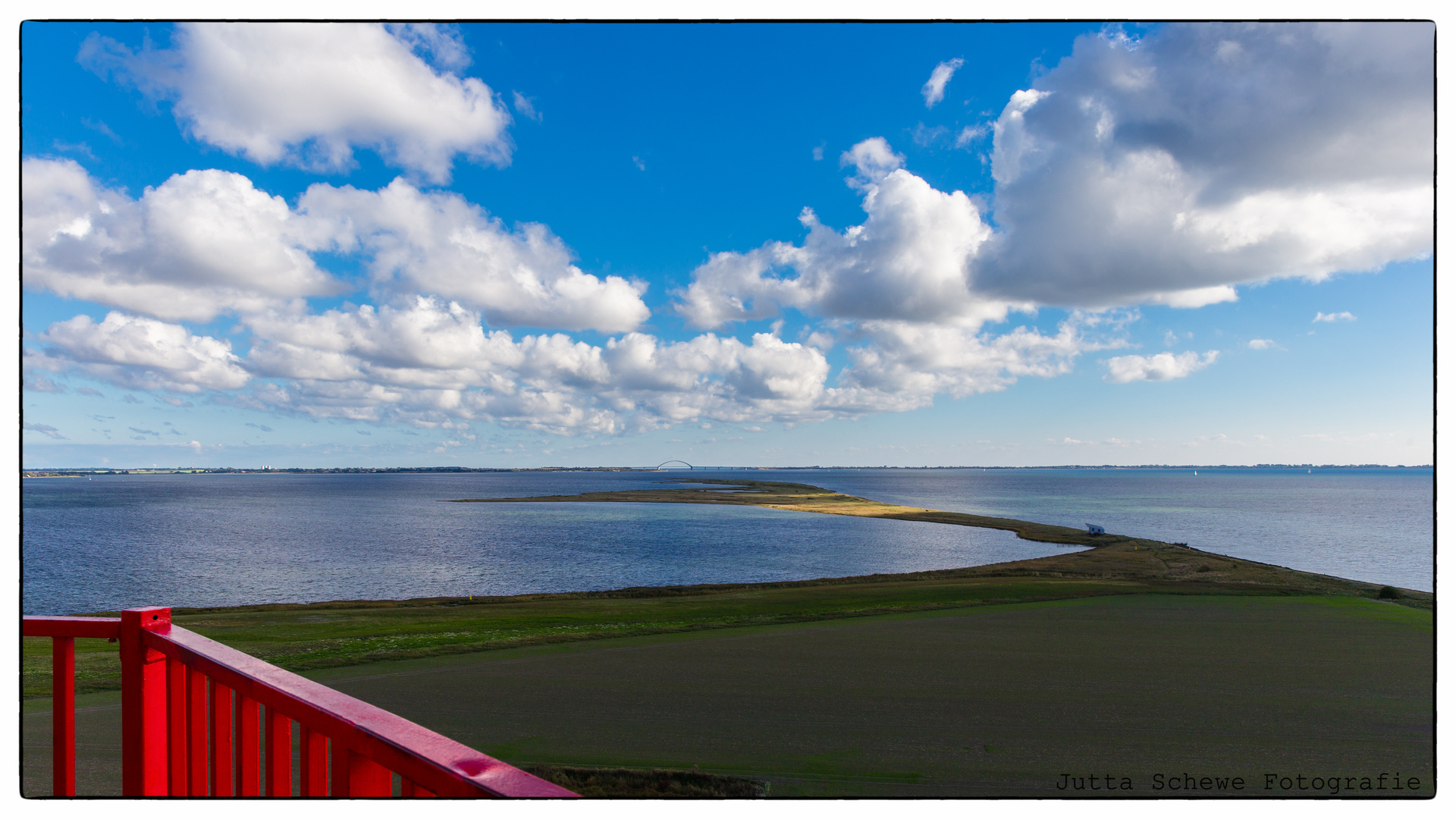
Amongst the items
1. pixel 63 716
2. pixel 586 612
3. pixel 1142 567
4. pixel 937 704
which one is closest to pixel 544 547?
pixel 586 612

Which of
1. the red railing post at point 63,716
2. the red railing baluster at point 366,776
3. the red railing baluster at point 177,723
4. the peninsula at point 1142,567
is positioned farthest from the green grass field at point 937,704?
the red railing baluster at point 366,776

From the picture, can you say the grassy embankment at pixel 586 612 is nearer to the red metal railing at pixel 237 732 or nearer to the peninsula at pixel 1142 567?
the peninsula at pixel 1142 567

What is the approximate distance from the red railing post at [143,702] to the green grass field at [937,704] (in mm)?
4099

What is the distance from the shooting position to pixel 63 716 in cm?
295

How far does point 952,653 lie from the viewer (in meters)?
9.92

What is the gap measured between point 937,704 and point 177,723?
23.2 feet

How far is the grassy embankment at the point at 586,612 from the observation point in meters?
10.7

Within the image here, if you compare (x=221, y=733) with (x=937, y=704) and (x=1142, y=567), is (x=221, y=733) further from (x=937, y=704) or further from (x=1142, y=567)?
(x=1142, y=567)

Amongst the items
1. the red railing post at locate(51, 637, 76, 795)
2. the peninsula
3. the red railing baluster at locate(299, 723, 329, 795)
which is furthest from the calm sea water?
the red railing baluster at locate(299, 723, 329, 795)

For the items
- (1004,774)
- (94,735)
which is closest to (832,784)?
(1004,774)

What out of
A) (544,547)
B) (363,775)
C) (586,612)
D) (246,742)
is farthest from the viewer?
(544,547)

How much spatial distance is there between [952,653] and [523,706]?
6.11 m

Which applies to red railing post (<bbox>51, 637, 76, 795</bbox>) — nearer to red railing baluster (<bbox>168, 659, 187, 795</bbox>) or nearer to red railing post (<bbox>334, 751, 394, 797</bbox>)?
red railing baluster (<bbox>168, 659, 187, 795</bbox>)

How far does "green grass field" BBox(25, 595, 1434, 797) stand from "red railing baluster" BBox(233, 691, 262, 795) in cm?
422
